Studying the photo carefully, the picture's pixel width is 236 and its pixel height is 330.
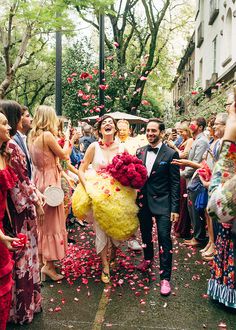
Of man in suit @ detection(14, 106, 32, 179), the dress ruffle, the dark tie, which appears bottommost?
the dress ruffle

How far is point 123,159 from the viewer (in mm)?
5289

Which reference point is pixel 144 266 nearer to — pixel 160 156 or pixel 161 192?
pixel 161 192

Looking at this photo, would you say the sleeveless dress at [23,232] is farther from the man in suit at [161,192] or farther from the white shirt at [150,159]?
the white shirt at [150,159]

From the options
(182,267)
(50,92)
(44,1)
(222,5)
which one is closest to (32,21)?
(44,1)

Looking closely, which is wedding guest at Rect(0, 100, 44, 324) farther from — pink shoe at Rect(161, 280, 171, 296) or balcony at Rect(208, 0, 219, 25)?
balcony at Rect(208, 0, 219, 25)

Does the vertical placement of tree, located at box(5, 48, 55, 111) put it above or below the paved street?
above

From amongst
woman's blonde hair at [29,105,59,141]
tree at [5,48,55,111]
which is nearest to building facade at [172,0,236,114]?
woman's blonde hair at [29,105,59,141]

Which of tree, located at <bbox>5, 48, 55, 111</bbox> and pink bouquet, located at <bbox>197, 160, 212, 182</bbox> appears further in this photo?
tree, located at <bbox>5, 48, 55, 111</bbox>

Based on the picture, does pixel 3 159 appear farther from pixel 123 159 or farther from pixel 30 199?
pixel 123 159

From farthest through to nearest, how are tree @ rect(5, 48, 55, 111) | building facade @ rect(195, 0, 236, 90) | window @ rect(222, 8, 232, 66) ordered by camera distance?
tree @ rect(5, 48, 55, 111)
window @ rect(222, 8, 232, 66)
building facade @ rect(195, 0, 236, 90)

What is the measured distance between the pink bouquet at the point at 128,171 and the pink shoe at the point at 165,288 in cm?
122

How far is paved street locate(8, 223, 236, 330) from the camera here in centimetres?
416

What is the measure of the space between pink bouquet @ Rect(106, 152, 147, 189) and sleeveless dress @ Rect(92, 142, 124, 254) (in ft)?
1.28

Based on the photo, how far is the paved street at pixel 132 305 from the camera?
416cm
